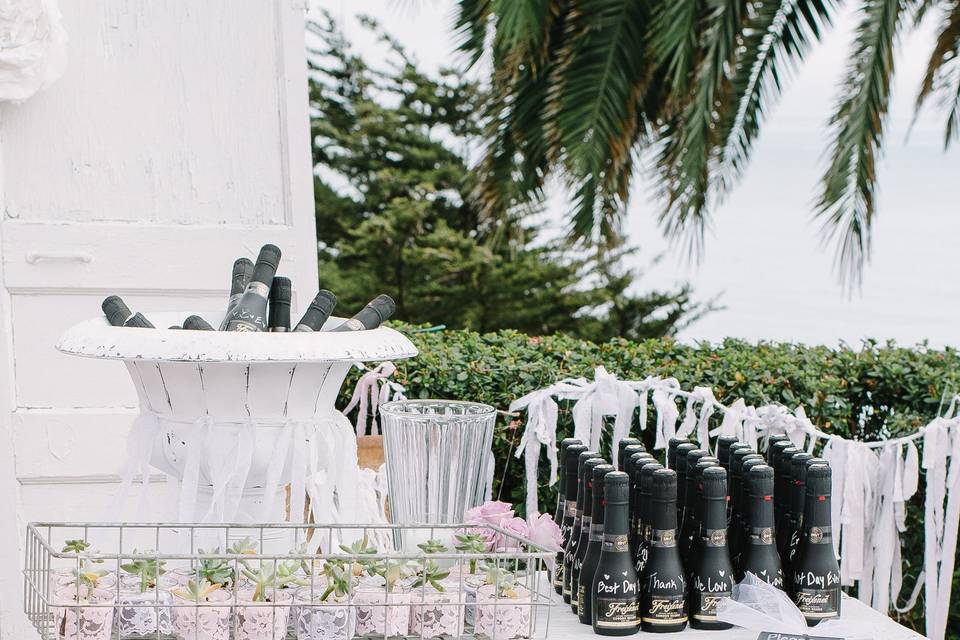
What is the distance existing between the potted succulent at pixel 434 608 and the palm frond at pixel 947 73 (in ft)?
19.7

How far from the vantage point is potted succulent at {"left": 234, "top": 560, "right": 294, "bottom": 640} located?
1415 mm

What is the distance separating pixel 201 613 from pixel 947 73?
6.74 m

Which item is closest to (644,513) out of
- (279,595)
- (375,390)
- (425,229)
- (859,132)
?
(279,595)

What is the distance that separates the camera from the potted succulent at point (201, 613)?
1.40m

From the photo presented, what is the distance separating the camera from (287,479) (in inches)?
71.6

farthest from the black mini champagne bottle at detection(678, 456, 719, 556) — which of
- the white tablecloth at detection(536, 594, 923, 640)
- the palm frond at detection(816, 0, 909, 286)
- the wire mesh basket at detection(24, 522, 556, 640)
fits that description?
the palm frond at detection(816, 0, 909, 286)

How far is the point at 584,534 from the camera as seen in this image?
1663 mm

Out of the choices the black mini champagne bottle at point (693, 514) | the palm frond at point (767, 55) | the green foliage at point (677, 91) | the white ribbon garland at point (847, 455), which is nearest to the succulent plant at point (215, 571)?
the black mini champagne bottle at point (693, 514)

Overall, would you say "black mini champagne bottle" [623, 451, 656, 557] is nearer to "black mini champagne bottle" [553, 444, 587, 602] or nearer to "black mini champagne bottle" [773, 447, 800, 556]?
"black mini champagne bottle" [553, 444, 587, 602]

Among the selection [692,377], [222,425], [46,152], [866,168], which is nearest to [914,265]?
[866,168]

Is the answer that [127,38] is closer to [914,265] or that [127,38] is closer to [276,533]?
[276,533]

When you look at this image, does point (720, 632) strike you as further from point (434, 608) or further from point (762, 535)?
point (434, 608)

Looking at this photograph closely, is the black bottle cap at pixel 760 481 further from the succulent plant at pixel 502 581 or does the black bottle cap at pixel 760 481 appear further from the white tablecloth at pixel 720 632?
the succulent plant at pixel 502 581

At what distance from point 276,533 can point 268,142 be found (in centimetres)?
158
